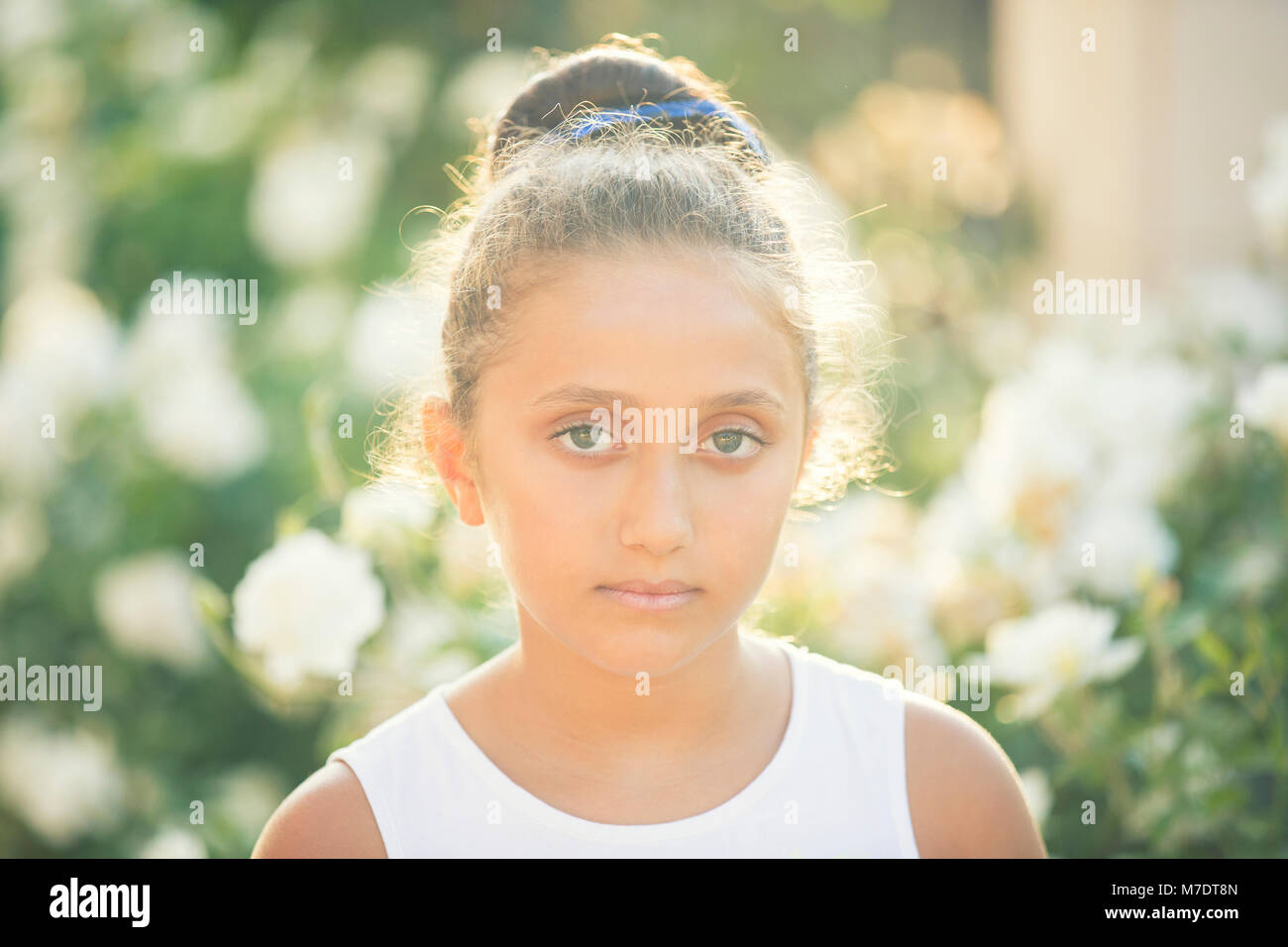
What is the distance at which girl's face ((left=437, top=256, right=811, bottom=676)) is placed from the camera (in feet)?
4.16

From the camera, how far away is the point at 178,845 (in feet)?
5.85

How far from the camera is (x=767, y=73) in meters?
4.33

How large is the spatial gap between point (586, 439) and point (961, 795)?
0.67 meters

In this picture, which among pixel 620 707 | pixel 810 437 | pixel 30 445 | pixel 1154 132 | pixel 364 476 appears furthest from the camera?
pixel 1154 132

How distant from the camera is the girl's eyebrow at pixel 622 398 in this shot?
1.27 m

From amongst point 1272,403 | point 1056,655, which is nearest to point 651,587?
point 1056,655

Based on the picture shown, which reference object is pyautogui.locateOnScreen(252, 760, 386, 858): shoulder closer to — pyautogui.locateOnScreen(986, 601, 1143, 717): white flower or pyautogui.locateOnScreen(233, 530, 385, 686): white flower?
pyautogui.locateOnScreen(233, 530, 385, 686): white flower

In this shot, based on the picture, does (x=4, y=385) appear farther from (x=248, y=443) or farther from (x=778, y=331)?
(x=778, y=331)

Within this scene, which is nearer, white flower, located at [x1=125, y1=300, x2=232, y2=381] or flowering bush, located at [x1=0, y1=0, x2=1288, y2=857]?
flowering bush, located at [x1=0, y1=0, x2=1288, y2=857]

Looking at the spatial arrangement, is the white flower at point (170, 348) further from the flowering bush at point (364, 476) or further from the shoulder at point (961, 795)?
the shoulder at point (961, 795)

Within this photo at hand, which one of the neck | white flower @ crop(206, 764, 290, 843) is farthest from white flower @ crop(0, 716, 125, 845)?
the neck

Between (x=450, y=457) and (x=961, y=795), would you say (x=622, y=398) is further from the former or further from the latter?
(x=961, y=795)
